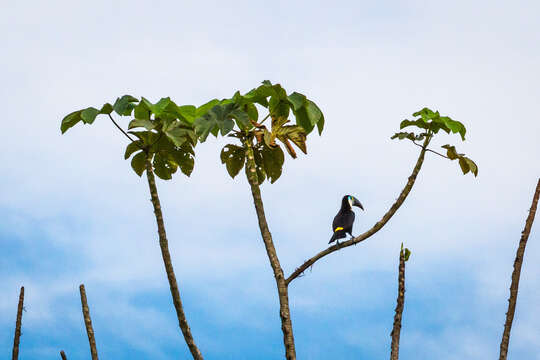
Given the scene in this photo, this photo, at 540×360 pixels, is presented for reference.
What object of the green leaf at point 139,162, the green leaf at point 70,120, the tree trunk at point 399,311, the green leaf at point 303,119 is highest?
the green leaf at point 303,119

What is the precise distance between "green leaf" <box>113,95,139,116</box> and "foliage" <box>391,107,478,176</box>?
446 cm

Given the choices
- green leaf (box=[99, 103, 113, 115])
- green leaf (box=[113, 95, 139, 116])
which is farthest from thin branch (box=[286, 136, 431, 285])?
green leaf (box=[99, 103, 113, 115])

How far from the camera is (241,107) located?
443 inches

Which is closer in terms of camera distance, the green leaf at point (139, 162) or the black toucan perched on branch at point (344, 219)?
the green leaf at point (139, 162)

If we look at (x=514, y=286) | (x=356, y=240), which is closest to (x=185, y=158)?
→ (x=356, y=240)

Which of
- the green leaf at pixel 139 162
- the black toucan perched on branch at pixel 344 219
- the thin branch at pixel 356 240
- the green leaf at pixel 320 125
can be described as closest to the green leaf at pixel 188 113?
the green leaf at pixel 139 162

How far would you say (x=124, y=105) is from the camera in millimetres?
10969

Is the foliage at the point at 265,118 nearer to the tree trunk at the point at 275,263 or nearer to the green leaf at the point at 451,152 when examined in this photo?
the tree trunk at the point at 275,263

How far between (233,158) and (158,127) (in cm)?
161

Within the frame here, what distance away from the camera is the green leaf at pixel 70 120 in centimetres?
1123

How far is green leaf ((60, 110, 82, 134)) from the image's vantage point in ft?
36.9

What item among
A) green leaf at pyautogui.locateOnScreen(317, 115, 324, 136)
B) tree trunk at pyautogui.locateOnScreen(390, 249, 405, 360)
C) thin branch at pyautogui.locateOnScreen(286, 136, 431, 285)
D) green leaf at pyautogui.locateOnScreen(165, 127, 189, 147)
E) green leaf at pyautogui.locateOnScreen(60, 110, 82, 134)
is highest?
green leaf at pyautogui.locateOnScreen(317, 115, 324, 136)

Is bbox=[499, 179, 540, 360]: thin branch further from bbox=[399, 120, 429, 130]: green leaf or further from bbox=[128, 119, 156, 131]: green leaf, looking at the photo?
bbox=[128, 119, 156, 131]: green leaf

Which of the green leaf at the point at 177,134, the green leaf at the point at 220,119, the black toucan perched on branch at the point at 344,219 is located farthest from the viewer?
the black toucan perched on branch at the point at 344,219
